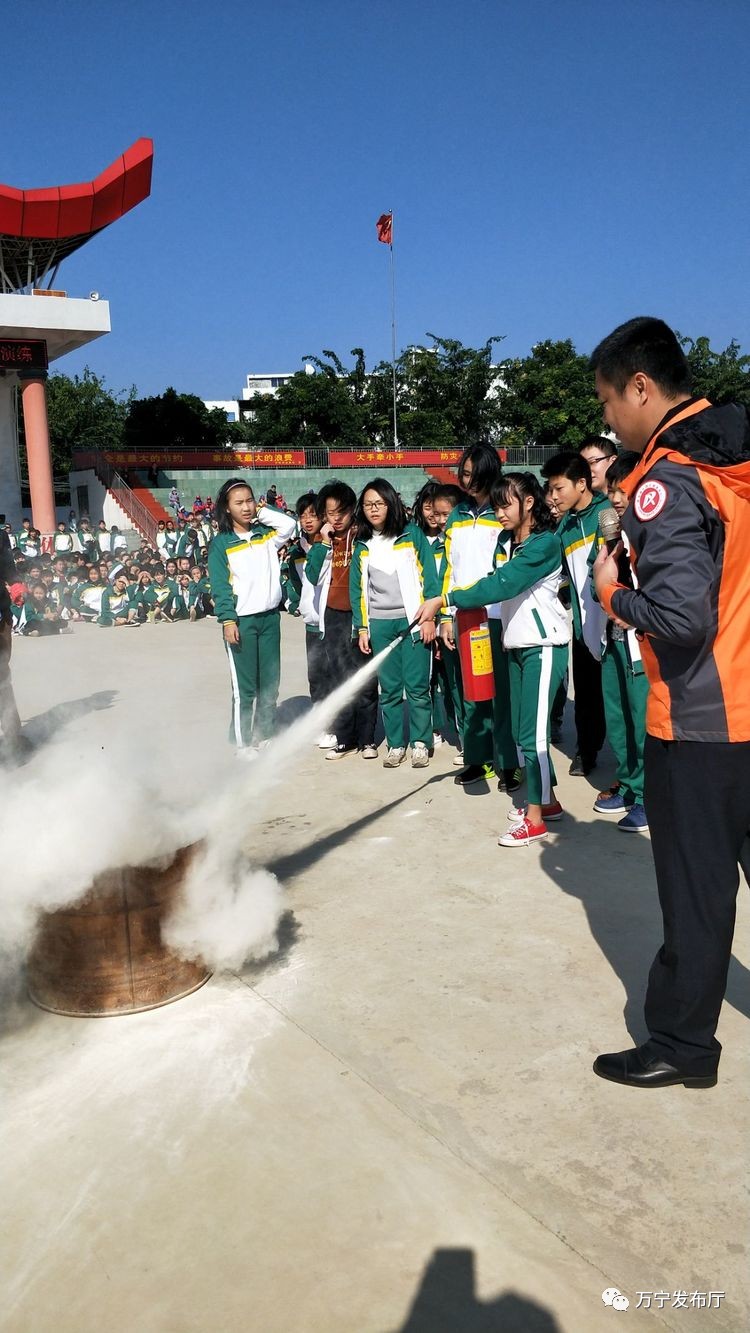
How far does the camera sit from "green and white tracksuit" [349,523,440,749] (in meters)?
6.63

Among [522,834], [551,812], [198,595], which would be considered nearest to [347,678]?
[551,812]

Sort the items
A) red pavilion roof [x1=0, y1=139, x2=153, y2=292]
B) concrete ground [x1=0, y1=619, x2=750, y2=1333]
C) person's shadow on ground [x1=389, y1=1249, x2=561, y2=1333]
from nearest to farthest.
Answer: person's shadow on ground [x1=389, y1=1249, x2=561, y2=1333], concrete ground [x1=0, y1=619, x2=750, y2=1333], red pavilion roof [x1=0, y1=139, x2=153, y2=292]

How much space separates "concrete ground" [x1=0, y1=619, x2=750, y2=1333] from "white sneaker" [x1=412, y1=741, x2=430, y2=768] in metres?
2.21

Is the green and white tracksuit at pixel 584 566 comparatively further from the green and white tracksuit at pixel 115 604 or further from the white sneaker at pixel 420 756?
the green and white tracksuit at pixel 115 604

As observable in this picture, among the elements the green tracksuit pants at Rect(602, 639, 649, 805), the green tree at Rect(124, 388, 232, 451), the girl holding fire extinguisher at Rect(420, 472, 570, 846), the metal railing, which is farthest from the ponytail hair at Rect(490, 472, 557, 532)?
the green tree at Rect(124, 388, 232, 451)

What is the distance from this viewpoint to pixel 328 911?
167 inches

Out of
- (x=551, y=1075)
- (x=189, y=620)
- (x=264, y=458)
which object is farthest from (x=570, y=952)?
(x=264, y=458)

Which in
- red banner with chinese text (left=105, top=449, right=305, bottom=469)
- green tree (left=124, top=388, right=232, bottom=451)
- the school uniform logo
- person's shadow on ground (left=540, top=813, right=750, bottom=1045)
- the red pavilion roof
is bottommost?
person's shadow on ground (left=540, top=813, right=750, bottom=1045)

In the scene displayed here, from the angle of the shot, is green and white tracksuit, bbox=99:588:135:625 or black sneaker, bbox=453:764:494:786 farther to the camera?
green and white tracksuit, bbox=99:588:135:625

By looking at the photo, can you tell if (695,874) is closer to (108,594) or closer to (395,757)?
(395,757)

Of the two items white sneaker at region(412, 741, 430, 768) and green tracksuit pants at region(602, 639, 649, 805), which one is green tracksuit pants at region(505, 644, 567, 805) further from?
white sneaker at region(412, 741, 430, 768)

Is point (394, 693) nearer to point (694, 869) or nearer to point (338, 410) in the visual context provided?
point (694, 869)

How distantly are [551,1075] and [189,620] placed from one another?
15.2m

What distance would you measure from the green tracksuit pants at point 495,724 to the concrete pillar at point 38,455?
23.8 metres
